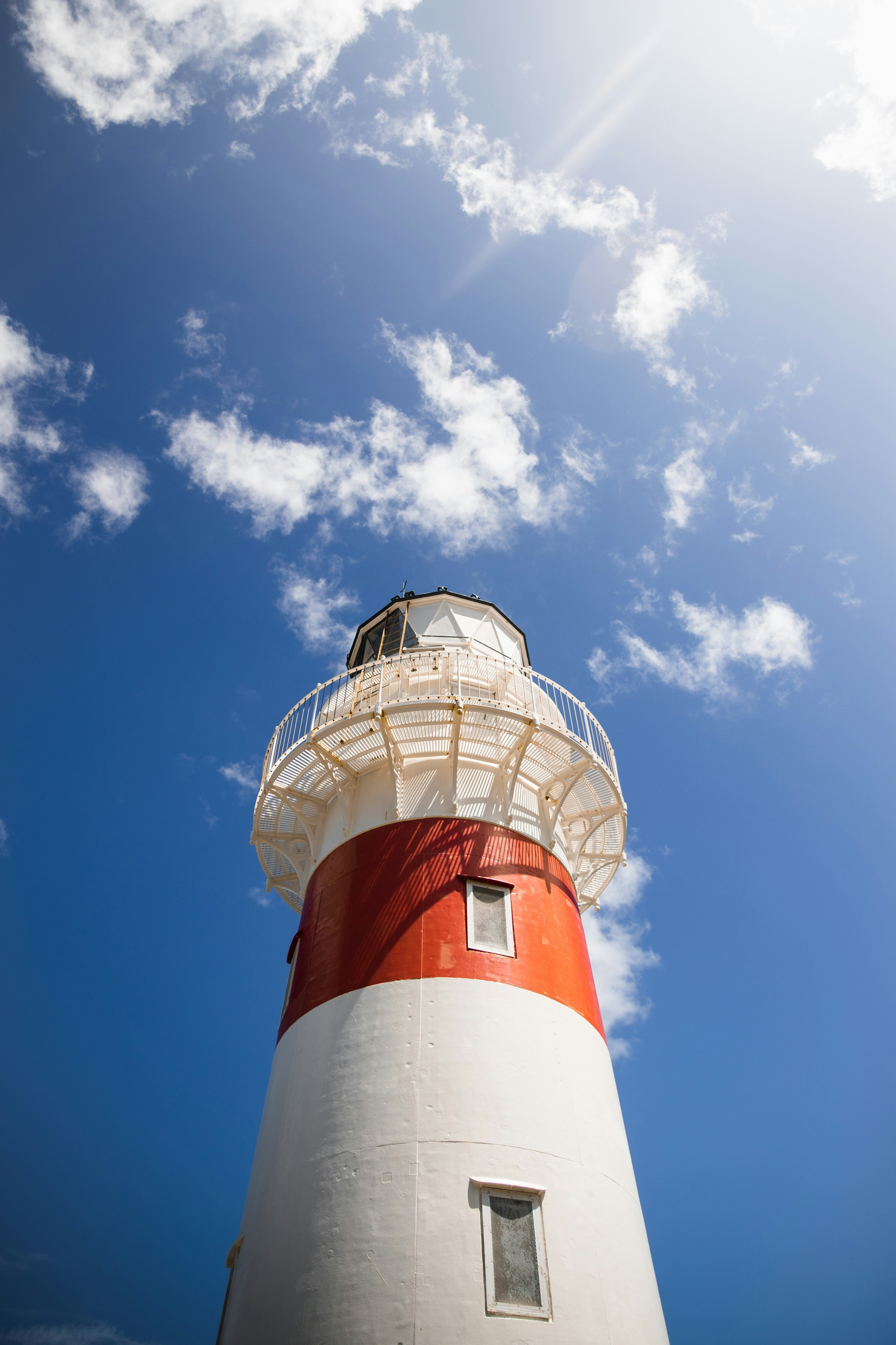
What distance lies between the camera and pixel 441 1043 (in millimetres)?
11312

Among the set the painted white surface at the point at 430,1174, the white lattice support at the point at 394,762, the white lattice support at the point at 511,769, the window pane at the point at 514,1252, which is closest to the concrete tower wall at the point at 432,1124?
the painted white surface at the point at 430,1174

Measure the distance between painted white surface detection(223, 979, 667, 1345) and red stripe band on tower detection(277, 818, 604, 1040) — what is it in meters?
0.34

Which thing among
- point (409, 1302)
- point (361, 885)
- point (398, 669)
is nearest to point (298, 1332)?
point (409, 1302)

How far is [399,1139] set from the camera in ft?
34.0

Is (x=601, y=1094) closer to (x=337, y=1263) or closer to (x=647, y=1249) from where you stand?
(x=647, y=1249)

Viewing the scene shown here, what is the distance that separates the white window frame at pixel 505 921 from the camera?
41.7 feet

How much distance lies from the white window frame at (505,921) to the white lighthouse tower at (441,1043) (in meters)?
0.05

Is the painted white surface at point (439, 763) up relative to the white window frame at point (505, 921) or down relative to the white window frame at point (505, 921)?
up

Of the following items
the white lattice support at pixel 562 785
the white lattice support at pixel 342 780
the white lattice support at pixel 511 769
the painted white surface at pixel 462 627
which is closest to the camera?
the white lattice support at pixel 511 769

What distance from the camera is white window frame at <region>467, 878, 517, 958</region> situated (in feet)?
41.7

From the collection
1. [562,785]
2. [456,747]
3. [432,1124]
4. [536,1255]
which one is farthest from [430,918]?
[536,1255]

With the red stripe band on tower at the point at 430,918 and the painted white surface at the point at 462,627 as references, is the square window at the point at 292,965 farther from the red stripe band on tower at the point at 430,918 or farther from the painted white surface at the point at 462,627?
the painted white surface at the point at 462,627

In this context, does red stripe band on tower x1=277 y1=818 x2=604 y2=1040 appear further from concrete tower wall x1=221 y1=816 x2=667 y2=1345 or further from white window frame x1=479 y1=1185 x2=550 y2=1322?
white window frame x1=479 y1=1185 x2=550 y2=1322

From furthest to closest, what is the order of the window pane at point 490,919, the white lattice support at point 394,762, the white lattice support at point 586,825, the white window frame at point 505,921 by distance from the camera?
the white lattice support at point 586,825, the white lattice support at point 394,762, the window pane at point 490,919, the white window frame at point 505,921
